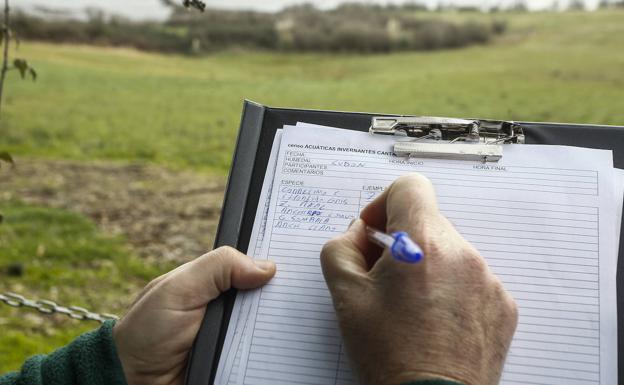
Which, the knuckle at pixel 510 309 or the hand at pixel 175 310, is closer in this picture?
the knuckle at pixel 510 309

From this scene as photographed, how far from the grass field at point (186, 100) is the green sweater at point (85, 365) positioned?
7.35ft

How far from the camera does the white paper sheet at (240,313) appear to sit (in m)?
0.85

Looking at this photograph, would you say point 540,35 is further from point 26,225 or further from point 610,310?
point 610,310

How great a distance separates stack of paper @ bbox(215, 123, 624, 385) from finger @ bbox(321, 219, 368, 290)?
10 centimetres

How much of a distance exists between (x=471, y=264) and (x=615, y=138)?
0.35 meters

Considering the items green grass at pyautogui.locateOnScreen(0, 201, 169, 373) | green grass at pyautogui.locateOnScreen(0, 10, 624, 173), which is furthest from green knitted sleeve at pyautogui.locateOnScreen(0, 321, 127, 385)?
green grass at pyautogui.locateOnScreen(0, 10, 624, 173)

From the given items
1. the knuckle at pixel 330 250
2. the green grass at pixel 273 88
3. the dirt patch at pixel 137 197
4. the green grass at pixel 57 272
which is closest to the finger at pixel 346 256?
the knuckle at pixel 330 250

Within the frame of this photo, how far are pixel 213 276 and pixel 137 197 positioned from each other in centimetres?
547

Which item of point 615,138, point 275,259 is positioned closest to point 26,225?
point 275,259

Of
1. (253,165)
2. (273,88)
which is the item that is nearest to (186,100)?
(273,88)

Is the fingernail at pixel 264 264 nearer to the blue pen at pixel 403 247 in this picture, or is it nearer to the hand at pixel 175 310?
the hand at pixel 175 310

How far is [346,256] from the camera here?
79 centimetres

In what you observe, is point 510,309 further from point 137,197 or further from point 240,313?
point 137,197

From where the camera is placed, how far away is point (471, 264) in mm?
737
